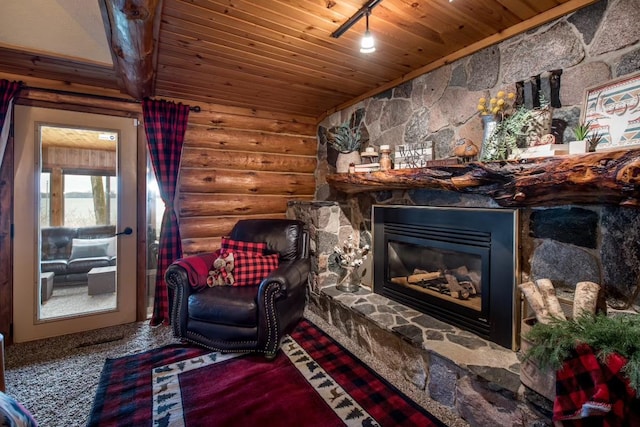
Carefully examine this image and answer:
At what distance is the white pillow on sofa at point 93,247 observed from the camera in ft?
9.07

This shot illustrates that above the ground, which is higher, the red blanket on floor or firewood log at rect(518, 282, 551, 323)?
firewood log at rect(518, 282, 551, 323)

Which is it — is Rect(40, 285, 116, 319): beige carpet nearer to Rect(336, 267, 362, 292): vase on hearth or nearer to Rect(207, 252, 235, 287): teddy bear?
Rect(207, 252, 235, 287): teddy bear

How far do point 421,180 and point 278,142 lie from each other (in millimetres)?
2131

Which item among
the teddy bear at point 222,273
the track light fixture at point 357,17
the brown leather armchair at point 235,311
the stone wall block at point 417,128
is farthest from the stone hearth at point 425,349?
the track light fixture at point 357,17

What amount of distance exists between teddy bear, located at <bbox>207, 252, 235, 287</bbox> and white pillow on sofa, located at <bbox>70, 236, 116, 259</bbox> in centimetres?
111

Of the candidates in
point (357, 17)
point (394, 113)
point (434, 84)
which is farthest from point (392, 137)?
point (357, 17)

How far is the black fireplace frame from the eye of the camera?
1.83 m

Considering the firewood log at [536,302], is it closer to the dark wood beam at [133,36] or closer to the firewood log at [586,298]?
the firewood log at [586,298]

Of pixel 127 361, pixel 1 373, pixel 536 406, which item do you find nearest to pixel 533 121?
pixel 536 406

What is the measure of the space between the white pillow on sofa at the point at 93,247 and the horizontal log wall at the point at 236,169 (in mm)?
640

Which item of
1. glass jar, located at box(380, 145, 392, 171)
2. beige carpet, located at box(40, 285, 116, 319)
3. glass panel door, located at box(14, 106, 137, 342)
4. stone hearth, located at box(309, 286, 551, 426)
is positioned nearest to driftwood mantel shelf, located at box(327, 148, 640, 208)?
glass jar, located at box(380, 145, 392, 171)

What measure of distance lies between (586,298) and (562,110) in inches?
40.8

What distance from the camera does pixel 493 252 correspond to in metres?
1.93

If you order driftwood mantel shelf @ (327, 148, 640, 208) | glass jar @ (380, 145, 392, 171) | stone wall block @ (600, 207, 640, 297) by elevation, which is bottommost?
stone wall block @ (600, 207, 640, 297)
